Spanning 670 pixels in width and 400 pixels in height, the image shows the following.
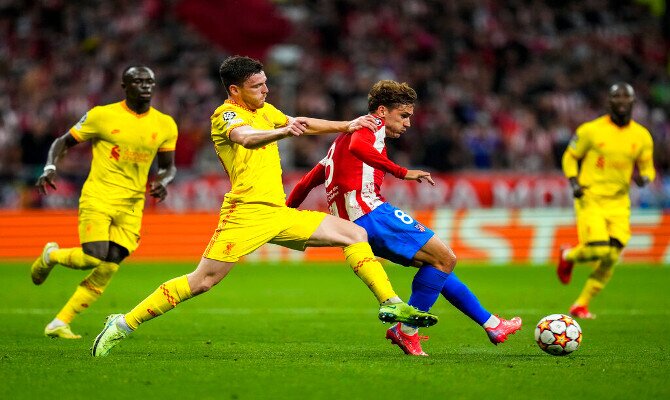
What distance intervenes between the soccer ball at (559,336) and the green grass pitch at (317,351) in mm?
147

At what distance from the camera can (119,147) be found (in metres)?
10.6

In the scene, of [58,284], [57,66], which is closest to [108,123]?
[58,284]

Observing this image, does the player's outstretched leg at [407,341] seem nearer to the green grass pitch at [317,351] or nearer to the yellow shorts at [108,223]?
the green grass pitch at [317,351]

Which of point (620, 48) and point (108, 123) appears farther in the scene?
point (620, 48)

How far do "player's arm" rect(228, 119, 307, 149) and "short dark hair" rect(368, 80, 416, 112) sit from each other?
1.10 meters

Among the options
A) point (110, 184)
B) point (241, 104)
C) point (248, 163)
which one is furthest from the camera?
point (110, 184)

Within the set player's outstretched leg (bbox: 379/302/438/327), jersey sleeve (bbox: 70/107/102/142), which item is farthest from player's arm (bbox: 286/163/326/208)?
jersey sleeve (bbox: 70/107/102/142)

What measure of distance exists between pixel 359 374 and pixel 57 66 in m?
20.0

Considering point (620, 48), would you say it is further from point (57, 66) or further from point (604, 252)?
point (604, 252)

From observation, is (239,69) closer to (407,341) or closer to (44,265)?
(407,341)

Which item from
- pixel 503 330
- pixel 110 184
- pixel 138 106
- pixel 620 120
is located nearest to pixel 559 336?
pixel 503 330

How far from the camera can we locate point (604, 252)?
41.6 feet

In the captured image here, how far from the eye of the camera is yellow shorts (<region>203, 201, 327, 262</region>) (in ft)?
27.5

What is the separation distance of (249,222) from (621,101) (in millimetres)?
5892
